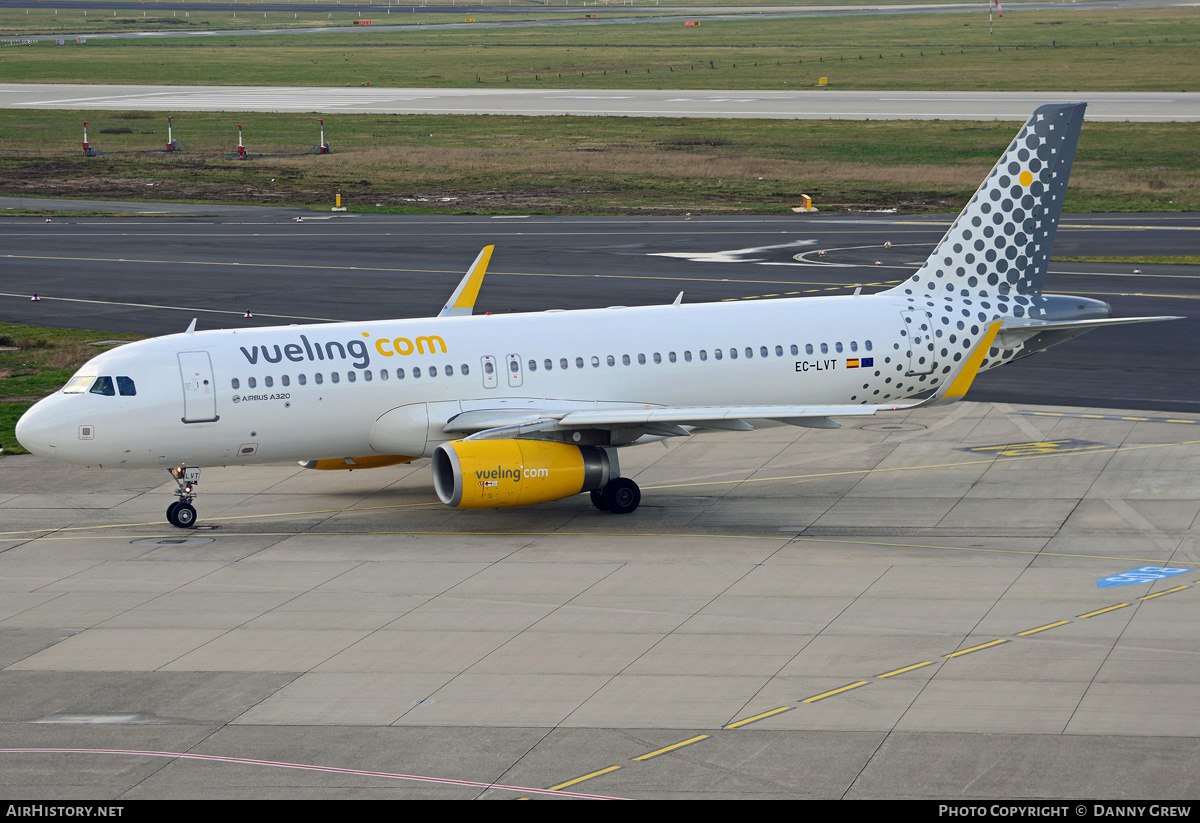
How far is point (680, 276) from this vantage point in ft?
209

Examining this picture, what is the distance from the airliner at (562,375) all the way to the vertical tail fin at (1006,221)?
2.0 inches

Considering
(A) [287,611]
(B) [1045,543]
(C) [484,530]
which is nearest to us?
(A) [287,611]

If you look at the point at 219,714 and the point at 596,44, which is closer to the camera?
the point at 219,714

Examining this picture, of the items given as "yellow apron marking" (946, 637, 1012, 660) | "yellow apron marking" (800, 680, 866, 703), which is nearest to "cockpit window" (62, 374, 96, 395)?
"yellow apron marking" (800, 680, 866, 703)

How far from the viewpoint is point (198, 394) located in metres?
33.0

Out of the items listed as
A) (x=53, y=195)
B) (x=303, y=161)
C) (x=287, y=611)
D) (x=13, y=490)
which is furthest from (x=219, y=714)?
(x=303, y=161)

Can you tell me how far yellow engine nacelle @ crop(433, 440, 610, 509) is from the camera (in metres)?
32.4

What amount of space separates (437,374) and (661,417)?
5330mm

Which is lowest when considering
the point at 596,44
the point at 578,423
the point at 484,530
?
the point at 484,530

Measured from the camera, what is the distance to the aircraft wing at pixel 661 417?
32.7 m

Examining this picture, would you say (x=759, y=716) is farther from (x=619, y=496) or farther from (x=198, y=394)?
(x=198, y=394)

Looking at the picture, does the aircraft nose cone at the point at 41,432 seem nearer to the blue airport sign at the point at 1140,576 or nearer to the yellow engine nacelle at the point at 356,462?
the yellow engine nacelle at the point at 356,462

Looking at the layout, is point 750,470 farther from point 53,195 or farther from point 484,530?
point 53,195

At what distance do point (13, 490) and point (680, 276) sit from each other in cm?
3255
